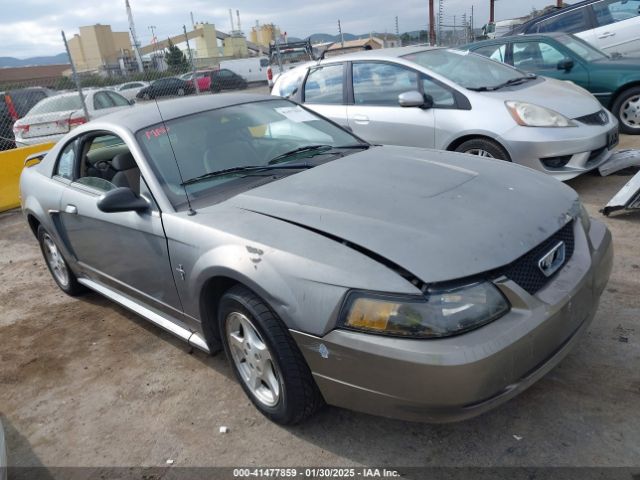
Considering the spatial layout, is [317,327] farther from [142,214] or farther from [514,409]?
[142,214]

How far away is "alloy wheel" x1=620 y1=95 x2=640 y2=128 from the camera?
722 cm

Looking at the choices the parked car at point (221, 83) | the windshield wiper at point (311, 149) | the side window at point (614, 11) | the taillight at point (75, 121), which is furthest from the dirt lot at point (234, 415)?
the parked car at point (221, 83)

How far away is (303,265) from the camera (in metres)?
2.21

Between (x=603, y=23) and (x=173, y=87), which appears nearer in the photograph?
(x=603, y=23)

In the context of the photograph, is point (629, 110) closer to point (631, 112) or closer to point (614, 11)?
point (631, 112)

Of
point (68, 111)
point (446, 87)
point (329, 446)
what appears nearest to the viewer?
point (329, 446)

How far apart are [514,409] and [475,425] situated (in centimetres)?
22

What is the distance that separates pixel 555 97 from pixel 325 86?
258cm

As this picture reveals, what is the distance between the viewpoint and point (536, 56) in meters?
7.97

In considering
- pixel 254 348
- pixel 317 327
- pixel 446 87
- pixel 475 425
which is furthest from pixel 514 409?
pixel 446 87

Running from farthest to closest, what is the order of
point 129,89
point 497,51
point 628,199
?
point 129,89, point 497,51, point 628,199

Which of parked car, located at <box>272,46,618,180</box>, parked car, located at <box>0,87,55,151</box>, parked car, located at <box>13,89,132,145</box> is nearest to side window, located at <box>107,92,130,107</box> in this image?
parked car, located at <box>13,89,132,145</box>

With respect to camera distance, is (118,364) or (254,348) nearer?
(254,348)

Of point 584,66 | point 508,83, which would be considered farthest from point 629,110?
point 508,83
